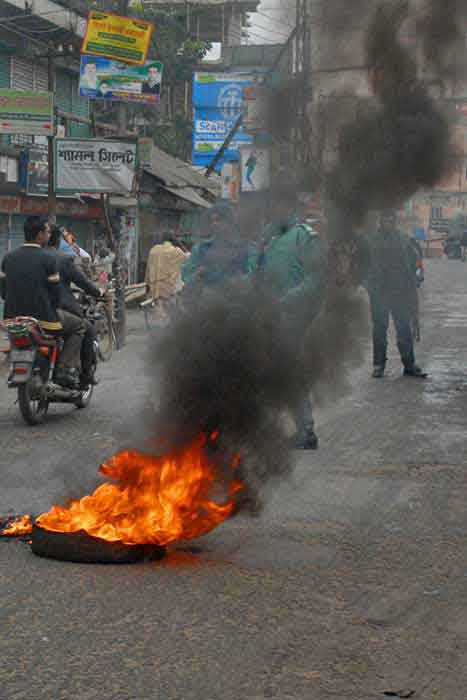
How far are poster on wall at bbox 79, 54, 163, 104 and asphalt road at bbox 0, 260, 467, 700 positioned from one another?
1297cm

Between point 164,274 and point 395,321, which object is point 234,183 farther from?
point 164,274

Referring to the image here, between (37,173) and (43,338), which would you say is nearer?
(43,338)

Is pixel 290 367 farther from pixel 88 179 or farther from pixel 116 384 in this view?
pixel 88 179

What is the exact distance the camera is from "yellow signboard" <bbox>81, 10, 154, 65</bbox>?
19.0 m

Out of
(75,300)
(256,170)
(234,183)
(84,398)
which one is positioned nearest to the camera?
(256,170)

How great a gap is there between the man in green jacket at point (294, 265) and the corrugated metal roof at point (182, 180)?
2137 centimetres

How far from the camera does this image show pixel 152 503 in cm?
556

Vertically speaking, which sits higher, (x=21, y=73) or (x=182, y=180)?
(x=21, y=73)

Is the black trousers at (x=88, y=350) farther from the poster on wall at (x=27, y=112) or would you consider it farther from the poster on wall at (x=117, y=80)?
the poster on wall at (x=117, y=80)

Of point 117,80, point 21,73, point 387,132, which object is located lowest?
point 387,132

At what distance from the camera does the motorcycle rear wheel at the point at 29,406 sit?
32.8ft

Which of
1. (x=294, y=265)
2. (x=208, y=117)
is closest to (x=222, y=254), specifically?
(x=294, y=265)

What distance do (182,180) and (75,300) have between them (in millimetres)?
20905

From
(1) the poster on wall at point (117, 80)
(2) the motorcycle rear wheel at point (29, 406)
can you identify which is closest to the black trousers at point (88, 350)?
(2) the motorcycle rear wheel at point (29, 406)
